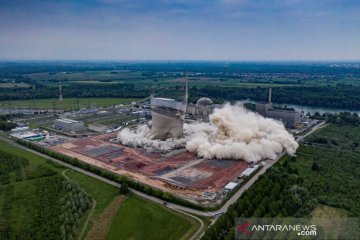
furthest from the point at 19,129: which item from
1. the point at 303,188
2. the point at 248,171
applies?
the point at 303,188

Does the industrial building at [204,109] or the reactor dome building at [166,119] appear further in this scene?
the industrial building at [204,109]

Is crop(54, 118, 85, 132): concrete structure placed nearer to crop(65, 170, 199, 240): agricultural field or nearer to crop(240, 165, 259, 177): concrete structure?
crop(65, 170, 199, 240): agricultural field

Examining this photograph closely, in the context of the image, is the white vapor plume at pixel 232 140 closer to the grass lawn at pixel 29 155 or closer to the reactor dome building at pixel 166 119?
the reactor dome building at pixel 166 119

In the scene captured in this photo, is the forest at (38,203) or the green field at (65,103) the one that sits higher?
the green field at (65,103)

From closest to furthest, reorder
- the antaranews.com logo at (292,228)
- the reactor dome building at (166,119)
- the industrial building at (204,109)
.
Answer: the antaranews.com logo at (292,228), the reactor dome building at (166,119), the industrial building at (204,109)

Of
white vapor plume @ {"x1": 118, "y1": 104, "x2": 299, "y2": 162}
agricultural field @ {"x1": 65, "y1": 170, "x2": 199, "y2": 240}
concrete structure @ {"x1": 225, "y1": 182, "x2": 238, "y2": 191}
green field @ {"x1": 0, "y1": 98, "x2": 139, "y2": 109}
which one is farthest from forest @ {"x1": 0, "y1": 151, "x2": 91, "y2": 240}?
green field @ {"x1": 0, "y1": 98, "x2": 139, "y2": 109}

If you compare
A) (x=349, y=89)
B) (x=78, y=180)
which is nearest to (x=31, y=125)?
(x=78, y=180)

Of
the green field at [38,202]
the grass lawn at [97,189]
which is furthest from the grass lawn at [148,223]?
the green field at [38,202]

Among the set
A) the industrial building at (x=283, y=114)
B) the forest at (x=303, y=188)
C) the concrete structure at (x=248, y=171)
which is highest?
the industrial building at (x=283, y=114)
